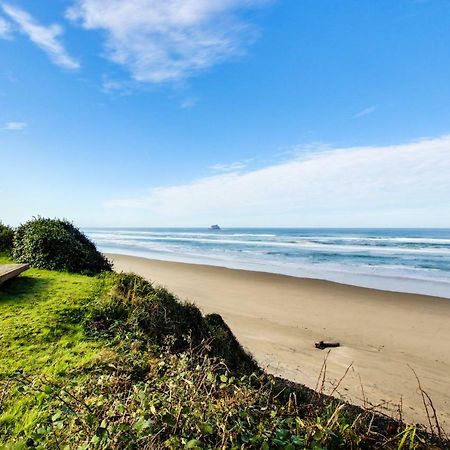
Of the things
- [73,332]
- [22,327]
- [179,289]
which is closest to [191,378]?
[73,332]

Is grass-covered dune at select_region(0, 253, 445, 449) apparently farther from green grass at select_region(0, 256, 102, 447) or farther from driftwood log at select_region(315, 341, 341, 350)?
driftwood log at select_region(315, 341, 341, 350)

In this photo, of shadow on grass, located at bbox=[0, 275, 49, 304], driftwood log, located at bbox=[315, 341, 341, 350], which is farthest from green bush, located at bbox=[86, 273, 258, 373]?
driftwood log, located at bbox=[315, 341, 341, 350]

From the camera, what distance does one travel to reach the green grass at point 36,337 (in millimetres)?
2795

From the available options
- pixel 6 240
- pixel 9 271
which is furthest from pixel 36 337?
pixel 6 240

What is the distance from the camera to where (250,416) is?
7.57 ft

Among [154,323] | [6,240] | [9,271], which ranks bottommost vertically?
[154,323]

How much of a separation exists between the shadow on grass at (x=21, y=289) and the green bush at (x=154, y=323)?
1.20m

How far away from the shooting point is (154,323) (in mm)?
4781

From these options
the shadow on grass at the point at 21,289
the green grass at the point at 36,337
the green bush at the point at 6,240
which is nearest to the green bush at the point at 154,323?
the green grass at the point at 36,337

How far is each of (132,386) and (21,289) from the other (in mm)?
4054

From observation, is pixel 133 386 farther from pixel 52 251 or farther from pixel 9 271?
pixel 52 251

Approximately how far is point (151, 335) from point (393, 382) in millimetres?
6185

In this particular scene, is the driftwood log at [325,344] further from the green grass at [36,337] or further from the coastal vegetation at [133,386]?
the green grass at [36,337]

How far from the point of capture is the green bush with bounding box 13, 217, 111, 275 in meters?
7.78
